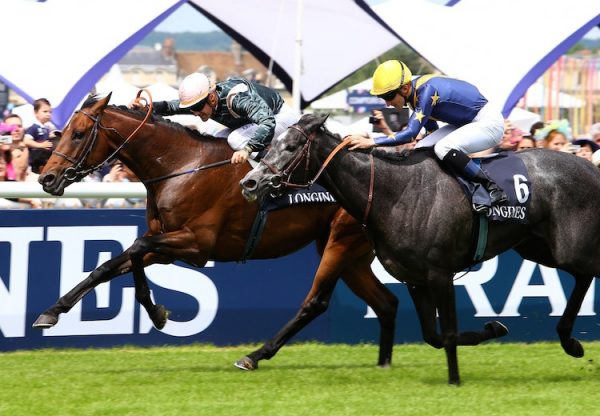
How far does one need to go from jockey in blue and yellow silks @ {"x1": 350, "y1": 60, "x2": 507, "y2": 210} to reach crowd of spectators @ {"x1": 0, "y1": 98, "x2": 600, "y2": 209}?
1206mm

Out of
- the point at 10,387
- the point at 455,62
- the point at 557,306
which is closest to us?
the point at 10,387

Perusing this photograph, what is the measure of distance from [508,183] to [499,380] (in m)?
1.31

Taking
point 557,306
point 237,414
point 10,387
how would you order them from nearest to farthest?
point 237,414
point 10,387
point 557,306

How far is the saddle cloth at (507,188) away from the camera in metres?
7.81

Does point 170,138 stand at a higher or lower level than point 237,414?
higher

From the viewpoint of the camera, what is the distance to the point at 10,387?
7695mm

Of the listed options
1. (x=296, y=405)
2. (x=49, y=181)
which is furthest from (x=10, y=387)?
(x=296, y=405)

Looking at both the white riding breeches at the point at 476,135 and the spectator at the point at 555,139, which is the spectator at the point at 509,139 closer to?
the spectator at the point at 555,139

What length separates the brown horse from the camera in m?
8.20

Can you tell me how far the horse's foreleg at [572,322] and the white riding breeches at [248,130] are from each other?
2279 mm

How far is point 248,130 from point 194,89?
0.49 metres

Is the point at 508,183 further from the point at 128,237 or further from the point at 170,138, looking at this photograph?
the point at 128,237

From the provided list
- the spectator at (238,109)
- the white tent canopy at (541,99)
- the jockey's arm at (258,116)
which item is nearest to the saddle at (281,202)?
the spectator at (238,109)

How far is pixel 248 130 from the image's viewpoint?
856cm
